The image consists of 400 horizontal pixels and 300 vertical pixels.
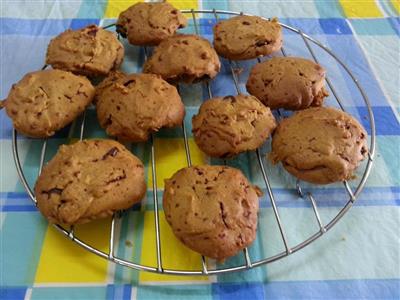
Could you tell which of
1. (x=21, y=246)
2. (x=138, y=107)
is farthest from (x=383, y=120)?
(x=21, y=246)

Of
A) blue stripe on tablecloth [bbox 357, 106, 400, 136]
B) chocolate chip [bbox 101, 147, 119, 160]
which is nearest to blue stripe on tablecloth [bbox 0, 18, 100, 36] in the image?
chocolate chip [bbox 101, 147, 119, 160]

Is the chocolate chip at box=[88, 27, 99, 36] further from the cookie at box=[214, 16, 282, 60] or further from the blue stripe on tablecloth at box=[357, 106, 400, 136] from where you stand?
the blue stripe on tablecloth at box=[357, 106, 400, 136]

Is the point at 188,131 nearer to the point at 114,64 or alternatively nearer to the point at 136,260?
the point at 114,64

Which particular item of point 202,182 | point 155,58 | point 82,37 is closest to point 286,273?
point 202,182

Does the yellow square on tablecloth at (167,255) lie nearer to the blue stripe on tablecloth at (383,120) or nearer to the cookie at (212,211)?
the cookie at (212,211)

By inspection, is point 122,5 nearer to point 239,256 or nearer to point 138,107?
point 138,107
